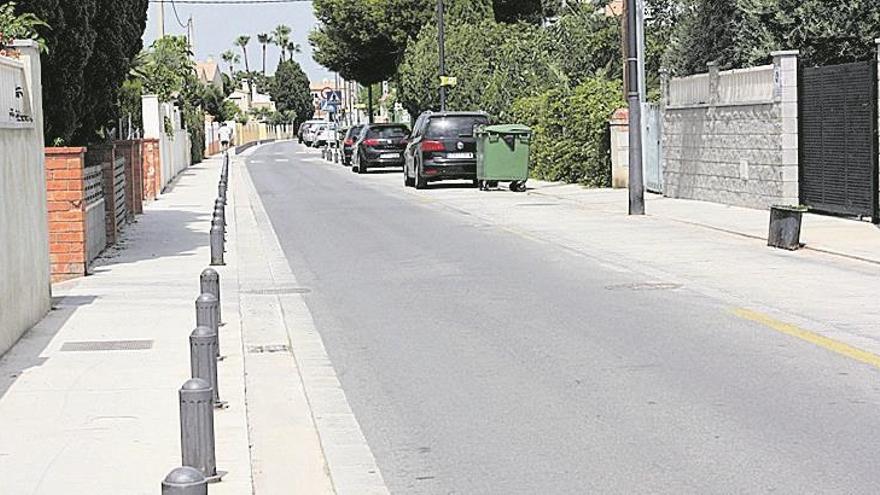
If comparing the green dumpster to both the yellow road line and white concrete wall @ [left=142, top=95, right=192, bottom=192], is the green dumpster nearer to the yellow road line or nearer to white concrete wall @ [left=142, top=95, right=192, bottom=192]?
white concrete wall @ [left=142, top=95, right=192, bottom=192]

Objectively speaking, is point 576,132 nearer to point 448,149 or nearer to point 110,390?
point 448,149

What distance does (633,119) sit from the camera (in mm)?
23875

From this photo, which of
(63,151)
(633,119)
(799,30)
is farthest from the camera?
(799,30)

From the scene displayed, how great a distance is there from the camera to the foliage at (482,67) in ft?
138

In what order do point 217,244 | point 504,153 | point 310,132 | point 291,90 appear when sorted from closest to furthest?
point 217,244 < point 504,153 < point 310,132 < point 291,90

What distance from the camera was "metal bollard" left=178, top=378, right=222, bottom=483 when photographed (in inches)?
248

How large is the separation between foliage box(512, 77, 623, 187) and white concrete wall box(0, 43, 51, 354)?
20.5 metres

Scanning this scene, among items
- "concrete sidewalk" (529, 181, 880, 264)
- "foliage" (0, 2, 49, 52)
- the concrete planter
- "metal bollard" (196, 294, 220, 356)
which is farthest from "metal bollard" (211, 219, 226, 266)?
"metal bollard" (196, 294, 220, 356)

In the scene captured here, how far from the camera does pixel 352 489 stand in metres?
6.76

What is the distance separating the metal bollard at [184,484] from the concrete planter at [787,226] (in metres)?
13.8

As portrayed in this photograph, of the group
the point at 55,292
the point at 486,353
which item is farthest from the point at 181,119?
the point at 486,353

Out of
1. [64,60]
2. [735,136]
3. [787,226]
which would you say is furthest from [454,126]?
[64,60]

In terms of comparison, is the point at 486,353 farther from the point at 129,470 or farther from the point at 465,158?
the point at 465,158

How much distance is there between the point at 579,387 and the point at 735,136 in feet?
53.8
